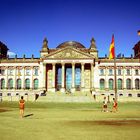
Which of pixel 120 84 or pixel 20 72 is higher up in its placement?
pixel 20 72

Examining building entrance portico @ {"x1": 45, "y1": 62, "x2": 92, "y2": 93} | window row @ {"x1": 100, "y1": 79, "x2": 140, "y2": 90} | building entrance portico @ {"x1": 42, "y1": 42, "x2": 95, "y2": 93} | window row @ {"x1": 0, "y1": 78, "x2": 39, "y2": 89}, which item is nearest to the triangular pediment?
building entrance portico @ {"x1": 42, "y1": 42, "x2": 95, "y2": 93}

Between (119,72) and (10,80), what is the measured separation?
3976 cm

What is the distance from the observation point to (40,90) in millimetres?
87500

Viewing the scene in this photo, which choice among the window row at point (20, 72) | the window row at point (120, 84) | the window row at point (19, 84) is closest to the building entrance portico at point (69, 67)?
the window row at point (20, 72)

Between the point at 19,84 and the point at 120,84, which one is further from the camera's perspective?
the point at 19,84

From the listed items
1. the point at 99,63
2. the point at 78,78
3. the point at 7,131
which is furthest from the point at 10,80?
the point at 7,131

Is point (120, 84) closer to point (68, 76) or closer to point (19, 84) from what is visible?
point (68, 76)

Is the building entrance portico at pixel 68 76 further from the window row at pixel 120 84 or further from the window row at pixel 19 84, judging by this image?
the window row at pixel 120 84

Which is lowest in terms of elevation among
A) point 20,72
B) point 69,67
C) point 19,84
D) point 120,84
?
point 120,84

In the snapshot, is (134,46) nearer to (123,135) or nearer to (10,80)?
(10,80)

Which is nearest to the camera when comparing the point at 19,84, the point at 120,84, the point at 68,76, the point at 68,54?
the point at 68,54

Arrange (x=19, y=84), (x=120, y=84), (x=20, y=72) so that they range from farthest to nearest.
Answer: (x=19, y=84), (x=20, y=72), (x=120, y=84)

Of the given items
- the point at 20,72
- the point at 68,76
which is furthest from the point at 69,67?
the point at 20,72

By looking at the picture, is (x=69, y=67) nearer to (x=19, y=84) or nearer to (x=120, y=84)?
(x=19, y=84)
